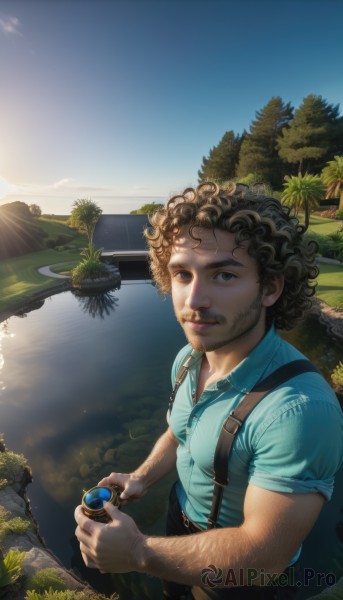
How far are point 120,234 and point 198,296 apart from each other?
1336 inches

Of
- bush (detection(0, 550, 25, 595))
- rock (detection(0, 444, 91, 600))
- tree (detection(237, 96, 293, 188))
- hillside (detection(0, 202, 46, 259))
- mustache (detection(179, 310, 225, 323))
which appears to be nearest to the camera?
mustache (detection(179, 310, 225, 323))

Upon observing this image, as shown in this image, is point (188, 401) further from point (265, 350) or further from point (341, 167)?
point (341, 167)

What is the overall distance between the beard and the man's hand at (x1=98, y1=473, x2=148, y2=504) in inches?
51.9

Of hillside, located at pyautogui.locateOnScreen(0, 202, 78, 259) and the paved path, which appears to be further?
hillside, located at pyautogui.locateOnScreen(0, 202, 78, 259)

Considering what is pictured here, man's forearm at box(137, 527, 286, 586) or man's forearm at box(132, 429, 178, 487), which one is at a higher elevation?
man's forearm at box(137, 527, 286, 586)

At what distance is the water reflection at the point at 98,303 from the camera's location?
16.9 m

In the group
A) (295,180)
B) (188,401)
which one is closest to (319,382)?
(188,401)

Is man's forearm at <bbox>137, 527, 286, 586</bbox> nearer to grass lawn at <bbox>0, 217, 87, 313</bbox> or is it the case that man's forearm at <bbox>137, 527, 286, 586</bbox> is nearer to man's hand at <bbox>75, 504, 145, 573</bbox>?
man's hand at <bbox>75, 504, 145, 573</bbox>

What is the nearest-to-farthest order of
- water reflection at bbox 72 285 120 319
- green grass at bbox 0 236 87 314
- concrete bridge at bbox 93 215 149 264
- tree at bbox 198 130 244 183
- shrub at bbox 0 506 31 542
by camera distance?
1. shrub at bbox 0 506 31 542
2. water reflection at bbox 72 285 120 319
3. green grass at bbox 0 236 87 314
4. concrete bridge at bbox 93 215 149 264
5. tree at bbox 198 130 244 183

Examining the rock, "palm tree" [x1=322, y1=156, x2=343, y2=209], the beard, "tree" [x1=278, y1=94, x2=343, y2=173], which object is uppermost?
"tree" [x1=278, y1=94, x2=343, y2=173]

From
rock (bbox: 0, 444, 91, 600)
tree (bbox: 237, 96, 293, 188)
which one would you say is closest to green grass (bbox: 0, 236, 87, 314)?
rock (bbox: 0, 444, 91, 600)

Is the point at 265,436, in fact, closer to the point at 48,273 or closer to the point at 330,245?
the point at 48,273

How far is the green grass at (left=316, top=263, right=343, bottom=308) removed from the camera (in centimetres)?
1412

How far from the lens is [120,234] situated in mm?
34375
